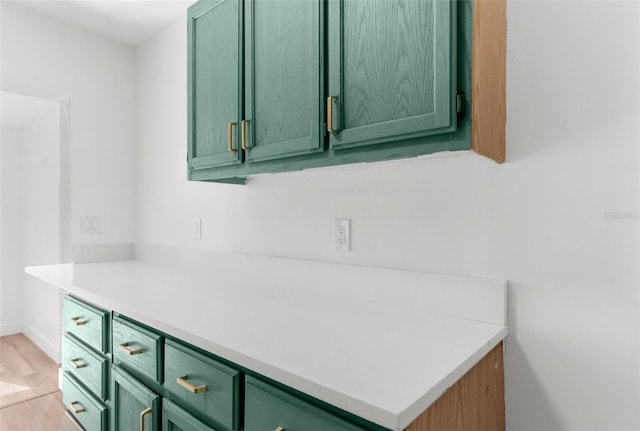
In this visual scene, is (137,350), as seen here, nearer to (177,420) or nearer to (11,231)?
(177,420)

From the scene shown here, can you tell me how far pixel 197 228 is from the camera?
224 centimetres

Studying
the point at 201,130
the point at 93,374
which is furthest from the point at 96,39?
the point at 93,374

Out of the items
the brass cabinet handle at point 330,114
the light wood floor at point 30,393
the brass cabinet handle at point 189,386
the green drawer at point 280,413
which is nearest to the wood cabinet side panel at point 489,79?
Answer: the brass cabinet handle at point 330,114

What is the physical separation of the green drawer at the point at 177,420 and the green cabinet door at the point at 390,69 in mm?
875

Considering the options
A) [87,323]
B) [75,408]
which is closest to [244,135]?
[87,323]

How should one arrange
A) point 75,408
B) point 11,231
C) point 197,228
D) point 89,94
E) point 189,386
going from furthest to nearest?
point 11,231
point 89,94
point 197,228
point 75,408
point 189,386

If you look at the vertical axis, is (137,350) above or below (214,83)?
below

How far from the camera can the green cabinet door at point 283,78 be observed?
3.99 ft

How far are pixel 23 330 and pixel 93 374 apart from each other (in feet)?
10.7

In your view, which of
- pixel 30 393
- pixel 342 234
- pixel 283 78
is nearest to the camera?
pixel 283 78

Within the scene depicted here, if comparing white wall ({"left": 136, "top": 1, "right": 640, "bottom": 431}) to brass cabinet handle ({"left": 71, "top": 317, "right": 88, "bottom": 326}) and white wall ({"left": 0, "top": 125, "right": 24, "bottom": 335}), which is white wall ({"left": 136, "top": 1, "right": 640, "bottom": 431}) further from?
white wall ({"left": 0, "top": 125, "right": 24, "bottom": 335})

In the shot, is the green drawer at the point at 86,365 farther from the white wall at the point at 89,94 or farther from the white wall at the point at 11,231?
the white wall at the point at 11,231

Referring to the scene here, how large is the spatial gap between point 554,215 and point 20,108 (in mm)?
4209

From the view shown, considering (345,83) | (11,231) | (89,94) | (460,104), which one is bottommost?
(11,231)
